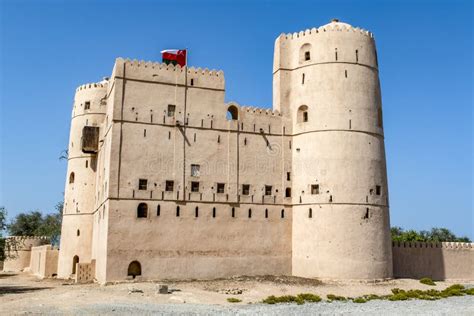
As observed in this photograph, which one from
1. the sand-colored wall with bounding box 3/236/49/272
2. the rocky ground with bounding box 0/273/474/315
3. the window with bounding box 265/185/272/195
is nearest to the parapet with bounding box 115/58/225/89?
the window with bounding box 265/185/272/195

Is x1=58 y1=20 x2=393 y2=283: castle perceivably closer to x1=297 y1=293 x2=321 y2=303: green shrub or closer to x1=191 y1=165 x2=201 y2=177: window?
x1=191 y1=165 x2=201 y2=177: window

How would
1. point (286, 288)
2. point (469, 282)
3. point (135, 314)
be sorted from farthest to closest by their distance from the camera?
point (469, 282) → point (286, 288) → point (135, 314)

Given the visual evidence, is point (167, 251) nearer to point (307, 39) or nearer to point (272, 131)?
point (272, 131)

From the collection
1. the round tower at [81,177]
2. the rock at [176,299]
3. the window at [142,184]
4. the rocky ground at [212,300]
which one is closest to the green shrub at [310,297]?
the rocky ground at [212,300]

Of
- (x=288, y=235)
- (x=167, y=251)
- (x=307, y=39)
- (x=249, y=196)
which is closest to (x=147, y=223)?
(x=167, y=251)

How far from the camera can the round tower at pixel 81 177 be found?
1554 inches

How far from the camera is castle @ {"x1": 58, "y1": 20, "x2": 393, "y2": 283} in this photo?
32.7 m

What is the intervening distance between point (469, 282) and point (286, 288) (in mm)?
18016

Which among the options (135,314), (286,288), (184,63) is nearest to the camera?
(135,314)

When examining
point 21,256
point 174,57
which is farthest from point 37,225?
point 174,57

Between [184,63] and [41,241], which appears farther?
[41,241]

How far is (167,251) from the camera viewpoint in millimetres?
32625

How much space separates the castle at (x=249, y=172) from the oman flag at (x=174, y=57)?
1.70 meters

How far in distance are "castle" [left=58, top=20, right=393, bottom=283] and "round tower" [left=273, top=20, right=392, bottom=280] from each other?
76 mm
